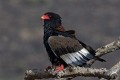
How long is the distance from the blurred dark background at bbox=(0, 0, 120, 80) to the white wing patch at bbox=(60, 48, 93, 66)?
17467mm

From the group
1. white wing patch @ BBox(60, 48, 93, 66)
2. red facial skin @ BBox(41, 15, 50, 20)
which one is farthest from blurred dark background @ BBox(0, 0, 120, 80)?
white wing patch @ BBox(60, 48, 93, 66)

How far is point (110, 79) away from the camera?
7762mm

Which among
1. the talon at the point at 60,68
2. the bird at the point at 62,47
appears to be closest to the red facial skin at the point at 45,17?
the bird at the point at 62,47

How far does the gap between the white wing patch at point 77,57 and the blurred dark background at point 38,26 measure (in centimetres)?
1747

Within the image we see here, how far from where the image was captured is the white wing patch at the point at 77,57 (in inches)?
342

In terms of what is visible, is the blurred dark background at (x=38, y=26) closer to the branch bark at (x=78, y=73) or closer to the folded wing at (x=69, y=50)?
the folded wing at (x=69, y=50)

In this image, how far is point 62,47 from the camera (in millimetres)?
9195

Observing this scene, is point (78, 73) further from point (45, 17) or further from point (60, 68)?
point (45, 17)

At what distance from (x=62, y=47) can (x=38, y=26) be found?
82.5 ft

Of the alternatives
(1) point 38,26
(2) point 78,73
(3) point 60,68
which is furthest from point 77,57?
(1) point 38,26

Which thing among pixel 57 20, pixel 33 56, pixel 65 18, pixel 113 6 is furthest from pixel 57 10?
pixel 57 20

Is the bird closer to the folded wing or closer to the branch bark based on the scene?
the folded wing

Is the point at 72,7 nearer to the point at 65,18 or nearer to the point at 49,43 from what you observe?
the point at 65,18

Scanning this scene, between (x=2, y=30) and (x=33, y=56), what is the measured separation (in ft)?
6.95
